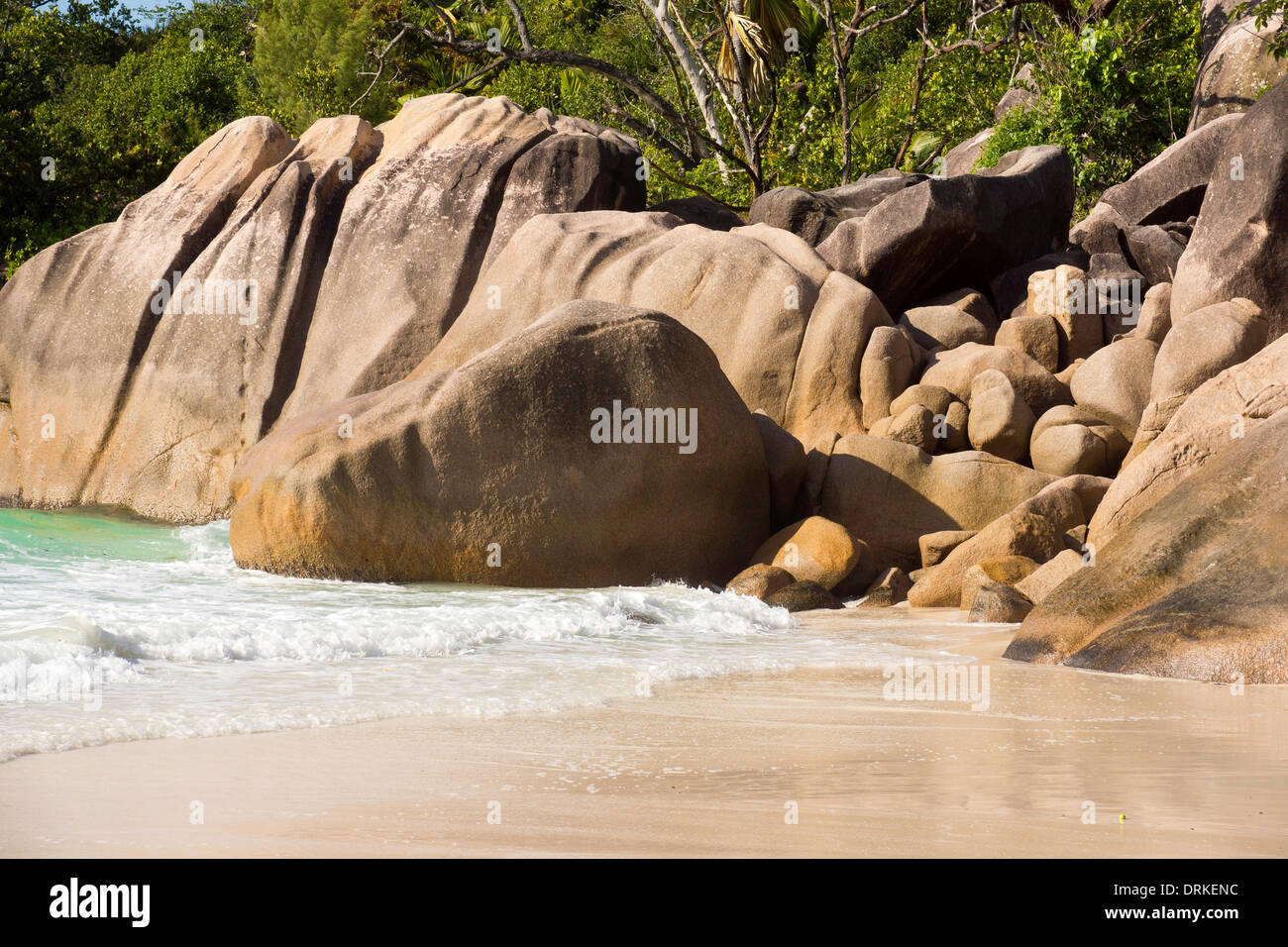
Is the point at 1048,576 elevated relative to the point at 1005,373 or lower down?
lower down

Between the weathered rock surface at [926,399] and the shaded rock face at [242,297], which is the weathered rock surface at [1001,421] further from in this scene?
the shaded rock face at [242,297]

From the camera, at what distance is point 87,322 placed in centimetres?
1372

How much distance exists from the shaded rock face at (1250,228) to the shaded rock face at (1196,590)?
13.0 ft

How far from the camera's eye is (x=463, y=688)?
4934mm

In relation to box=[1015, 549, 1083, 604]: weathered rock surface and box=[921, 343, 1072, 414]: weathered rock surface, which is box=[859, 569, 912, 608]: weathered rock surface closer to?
box=[1015, 549, 1083, 604]: weathered rock surface

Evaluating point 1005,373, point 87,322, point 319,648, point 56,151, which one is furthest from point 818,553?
point 56,151

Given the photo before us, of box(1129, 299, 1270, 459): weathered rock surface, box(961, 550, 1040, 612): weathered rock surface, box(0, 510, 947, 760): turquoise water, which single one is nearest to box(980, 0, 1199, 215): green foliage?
box(1129, 299, 1270, 459): weathered rock surface

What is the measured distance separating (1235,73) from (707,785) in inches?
628

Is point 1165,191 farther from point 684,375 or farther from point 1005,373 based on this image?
point 684,375

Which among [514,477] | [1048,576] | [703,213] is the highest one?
[703,213]

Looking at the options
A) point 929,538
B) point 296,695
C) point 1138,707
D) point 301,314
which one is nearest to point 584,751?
point 296,695

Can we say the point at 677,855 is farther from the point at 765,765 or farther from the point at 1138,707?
the point at 1138,707

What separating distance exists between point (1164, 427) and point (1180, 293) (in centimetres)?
253

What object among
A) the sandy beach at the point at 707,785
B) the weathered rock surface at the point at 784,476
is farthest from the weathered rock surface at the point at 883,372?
the sandy beach at the point at 707,785
